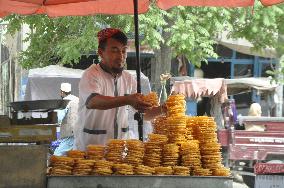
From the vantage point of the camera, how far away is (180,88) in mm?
14438

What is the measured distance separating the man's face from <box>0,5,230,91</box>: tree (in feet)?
21.7

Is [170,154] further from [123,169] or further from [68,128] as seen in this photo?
[68,128]

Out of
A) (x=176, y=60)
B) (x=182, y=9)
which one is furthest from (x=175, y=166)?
(x=176, y=60)

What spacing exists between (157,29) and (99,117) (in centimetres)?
832

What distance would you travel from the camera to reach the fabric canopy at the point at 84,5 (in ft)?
18.8

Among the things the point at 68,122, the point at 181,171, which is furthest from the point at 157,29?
the point at 181,171

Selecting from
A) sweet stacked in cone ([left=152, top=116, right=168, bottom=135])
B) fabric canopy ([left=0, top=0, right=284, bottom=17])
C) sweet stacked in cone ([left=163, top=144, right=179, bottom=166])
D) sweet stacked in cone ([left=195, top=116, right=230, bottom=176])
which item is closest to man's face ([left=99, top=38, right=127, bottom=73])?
sweet stacked in cone ([left=152, top=116, right=168, bottom=135])

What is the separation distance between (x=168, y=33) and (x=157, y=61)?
2.31 ft

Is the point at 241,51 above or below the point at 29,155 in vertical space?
above

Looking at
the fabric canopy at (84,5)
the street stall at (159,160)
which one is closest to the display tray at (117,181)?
the street stall at (159,160)

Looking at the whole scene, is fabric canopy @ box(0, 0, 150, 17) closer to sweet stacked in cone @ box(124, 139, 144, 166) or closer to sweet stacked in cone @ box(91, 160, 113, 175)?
sweet stacked in cone @ box(124, 139, 144, 166)

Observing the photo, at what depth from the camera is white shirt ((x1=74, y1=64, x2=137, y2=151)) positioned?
13.9 ft

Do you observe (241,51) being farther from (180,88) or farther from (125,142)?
(125,142)

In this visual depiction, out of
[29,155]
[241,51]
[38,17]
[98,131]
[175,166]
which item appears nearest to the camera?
[29,155]
